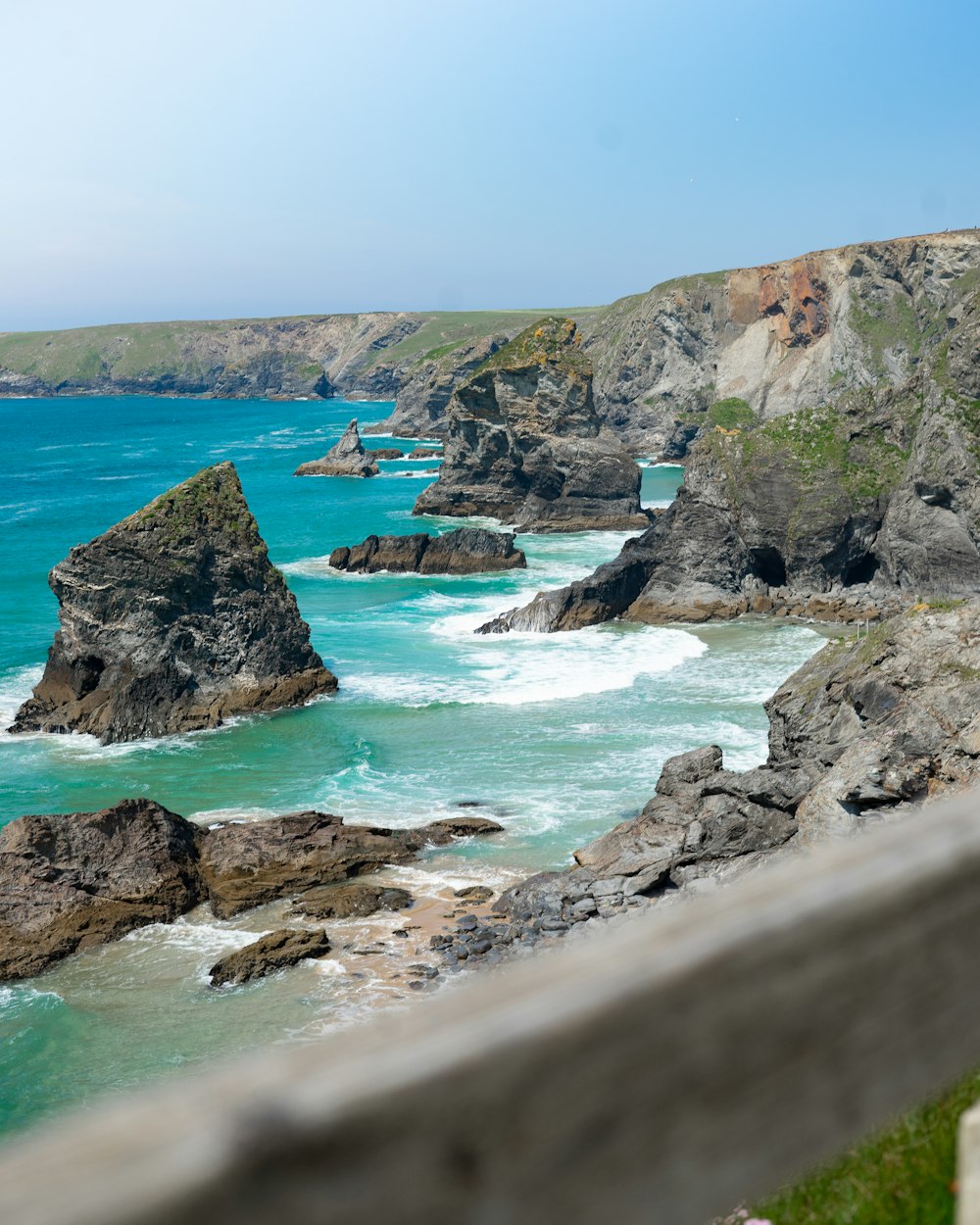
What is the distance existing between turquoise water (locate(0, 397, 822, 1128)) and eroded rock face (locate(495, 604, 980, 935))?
105 inches

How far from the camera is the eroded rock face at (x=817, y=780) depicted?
17.7m

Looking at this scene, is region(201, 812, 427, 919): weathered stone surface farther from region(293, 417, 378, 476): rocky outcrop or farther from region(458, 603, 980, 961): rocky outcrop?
region(293, 417, 378, 476): rocky outcrop

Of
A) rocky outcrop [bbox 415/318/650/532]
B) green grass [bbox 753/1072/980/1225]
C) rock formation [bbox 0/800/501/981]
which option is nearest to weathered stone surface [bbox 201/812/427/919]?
rock formation [bbox 0/800/501/981]

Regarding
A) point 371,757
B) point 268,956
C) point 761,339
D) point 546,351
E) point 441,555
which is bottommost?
point 371,757

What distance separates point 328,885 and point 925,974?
74.9 ft

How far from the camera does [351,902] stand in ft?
73.6

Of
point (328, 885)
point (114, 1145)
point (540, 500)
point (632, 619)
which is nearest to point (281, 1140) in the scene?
point (114, 1145)

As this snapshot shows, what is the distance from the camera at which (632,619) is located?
48.0 meters

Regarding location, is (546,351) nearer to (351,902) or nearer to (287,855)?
(287,855)

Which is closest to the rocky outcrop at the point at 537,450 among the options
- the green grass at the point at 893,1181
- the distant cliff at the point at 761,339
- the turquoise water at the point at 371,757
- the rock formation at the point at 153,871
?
the turquoise water at the point at 371,757

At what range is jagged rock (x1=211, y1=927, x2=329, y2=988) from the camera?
63.8 ft

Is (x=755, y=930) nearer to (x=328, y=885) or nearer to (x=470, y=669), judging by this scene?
(x=328, y=885)

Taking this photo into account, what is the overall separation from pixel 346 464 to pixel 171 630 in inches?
2791

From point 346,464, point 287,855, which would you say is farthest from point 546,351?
point 287,855
